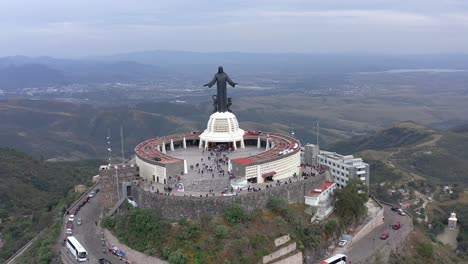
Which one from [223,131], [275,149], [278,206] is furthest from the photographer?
[223,131]

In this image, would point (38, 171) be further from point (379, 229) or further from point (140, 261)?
point (379, 229)

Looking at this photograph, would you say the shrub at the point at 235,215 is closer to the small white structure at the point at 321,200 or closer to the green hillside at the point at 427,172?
the small white structure at the point at 321,200

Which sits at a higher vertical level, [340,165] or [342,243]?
[340,165]

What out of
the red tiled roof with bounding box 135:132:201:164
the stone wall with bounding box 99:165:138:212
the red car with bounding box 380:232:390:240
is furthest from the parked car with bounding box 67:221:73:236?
the red car with bounding box 380:232:390:240

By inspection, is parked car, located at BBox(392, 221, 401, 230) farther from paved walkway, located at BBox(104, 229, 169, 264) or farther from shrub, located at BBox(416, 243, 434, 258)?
paved walkway, located at BBox(104, 229, 169, 264)

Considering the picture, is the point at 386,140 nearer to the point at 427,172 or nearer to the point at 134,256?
the point at 427,172

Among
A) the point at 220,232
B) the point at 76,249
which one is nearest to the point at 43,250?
the point at 76,249
